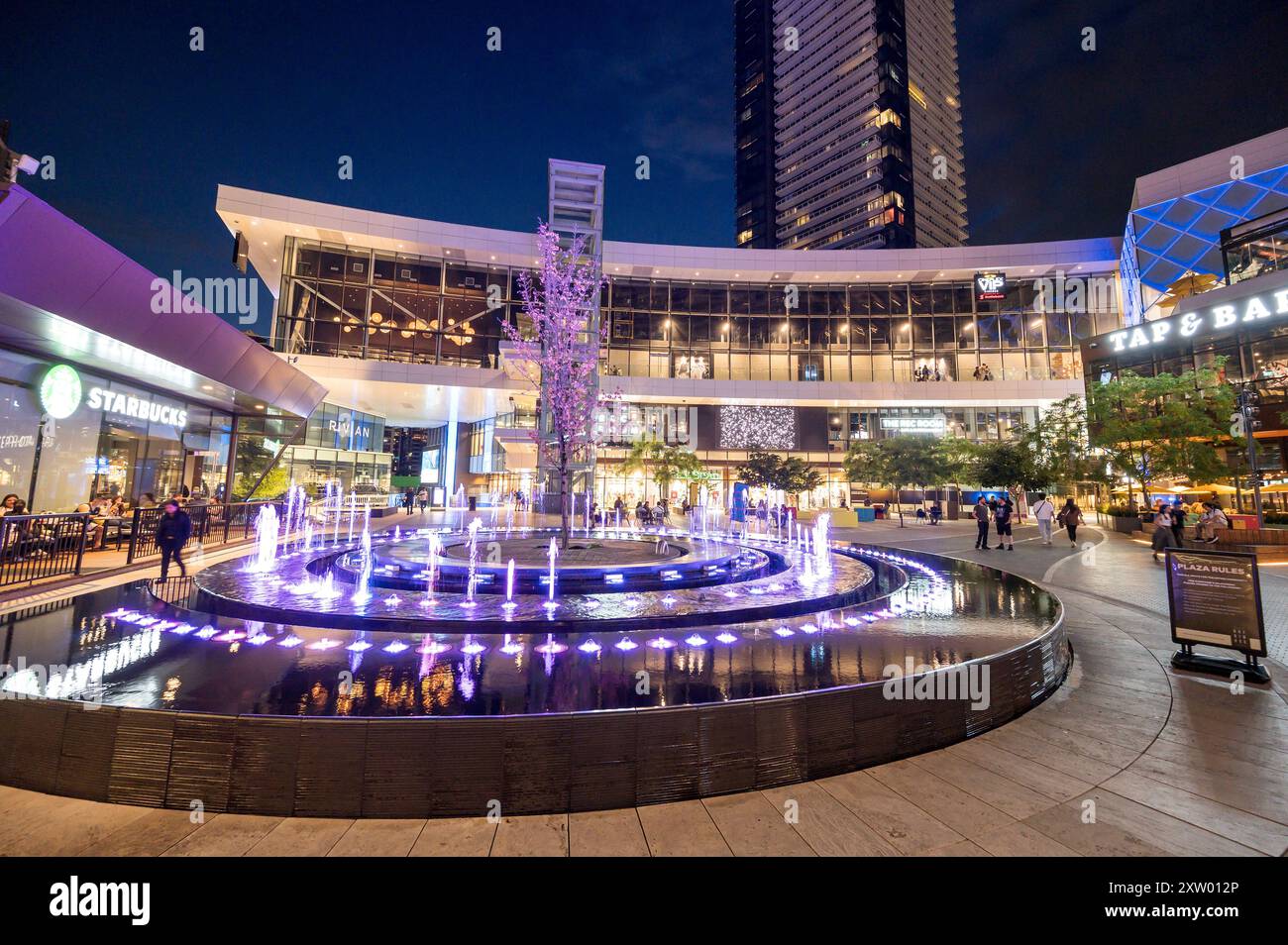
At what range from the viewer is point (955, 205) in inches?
4099

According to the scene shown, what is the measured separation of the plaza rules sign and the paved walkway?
4.05ft

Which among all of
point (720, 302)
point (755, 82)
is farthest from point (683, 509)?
point (755, 82)

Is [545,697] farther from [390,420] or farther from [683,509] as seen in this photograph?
[390,420]

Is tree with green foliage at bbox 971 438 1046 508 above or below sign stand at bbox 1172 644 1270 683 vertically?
above

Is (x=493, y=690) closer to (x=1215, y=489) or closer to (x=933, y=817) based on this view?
(x=933, y=817)

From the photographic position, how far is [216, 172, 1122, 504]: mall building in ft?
119

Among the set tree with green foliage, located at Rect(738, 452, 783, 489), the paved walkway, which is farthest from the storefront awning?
tree with green foliage, located at Rect(738, 452, 783, 489)

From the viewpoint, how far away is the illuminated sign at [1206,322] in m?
26.4

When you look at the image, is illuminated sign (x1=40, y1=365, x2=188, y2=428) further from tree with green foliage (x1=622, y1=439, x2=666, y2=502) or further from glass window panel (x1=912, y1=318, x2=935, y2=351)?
glass window panel (x1=912, y1=318, x2=935, y2=351)

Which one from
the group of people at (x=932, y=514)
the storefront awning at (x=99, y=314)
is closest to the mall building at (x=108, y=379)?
the storefront awning at (x=99, y=314)

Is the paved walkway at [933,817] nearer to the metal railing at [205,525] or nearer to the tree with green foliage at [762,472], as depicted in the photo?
the metal railing at [205,525]

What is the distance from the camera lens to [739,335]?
44.7m

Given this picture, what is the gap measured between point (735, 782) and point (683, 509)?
34785 millimetres

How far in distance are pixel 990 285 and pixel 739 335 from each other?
2115 centimetres
